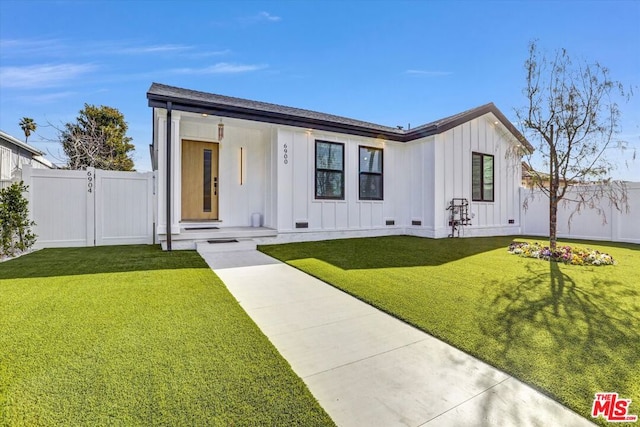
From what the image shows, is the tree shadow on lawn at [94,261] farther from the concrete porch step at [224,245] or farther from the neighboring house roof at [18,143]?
the neighboring house roof at [18,143]

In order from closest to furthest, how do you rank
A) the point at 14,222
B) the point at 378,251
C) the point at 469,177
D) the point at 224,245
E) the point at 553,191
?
the point at 14,222, the point at 553,191, the point at 378,251, the point at 224,245, the point at 469,177

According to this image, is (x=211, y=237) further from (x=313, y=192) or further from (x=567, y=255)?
(x=567, y=255)

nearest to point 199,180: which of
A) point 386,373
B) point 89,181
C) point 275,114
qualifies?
point 89,181

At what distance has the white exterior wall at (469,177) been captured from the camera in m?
8.37

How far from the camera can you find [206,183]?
7.79 metres

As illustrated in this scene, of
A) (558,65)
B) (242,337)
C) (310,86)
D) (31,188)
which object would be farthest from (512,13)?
(31,188)

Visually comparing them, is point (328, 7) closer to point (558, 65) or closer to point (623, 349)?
point (558, 65)

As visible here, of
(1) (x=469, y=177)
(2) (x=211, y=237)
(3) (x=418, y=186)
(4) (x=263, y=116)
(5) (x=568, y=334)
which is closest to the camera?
(5) (x=568, y=334)

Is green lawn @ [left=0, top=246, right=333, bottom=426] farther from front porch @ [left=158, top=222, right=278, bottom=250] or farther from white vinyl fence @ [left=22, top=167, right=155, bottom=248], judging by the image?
white vinyl fence @ [left=22, top=167, right=155, bottom=248]

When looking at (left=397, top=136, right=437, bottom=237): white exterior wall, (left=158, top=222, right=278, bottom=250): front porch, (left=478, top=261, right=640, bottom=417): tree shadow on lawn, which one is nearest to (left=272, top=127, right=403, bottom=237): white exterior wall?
(left=397, top=136, right=437, bottom=237): white exterior wall

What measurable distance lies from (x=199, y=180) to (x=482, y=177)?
8648 mm

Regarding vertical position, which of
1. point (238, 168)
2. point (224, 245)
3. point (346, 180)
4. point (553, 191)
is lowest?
point (224, 245)

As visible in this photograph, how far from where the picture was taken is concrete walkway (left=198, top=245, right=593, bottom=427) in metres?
1.43

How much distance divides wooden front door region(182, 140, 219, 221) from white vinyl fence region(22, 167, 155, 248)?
101 centimetres
